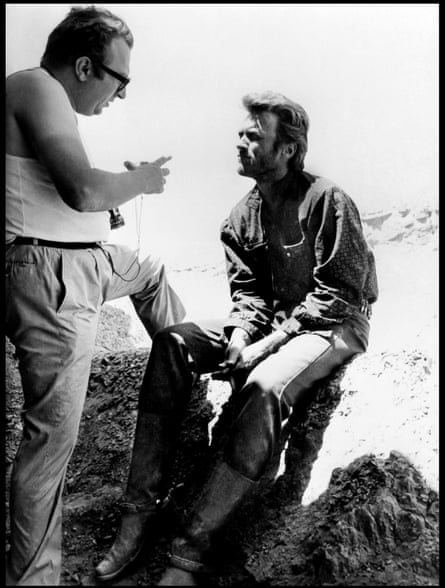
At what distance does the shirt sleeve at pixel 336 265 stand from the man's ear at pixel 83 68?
976 millimetres

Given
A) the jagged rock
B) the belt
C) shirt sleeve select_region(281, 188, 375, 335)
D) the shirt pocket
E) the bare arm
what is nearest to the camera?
the jagged rock

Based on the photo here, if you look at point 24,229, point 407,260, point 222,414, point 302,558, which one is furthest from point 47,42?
point 302,558

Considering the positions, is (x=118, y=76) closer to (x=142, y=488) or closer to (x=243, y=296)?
(x=243, y=296)

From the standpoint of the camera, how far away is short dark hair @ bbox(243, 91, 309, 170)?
2.85 metres

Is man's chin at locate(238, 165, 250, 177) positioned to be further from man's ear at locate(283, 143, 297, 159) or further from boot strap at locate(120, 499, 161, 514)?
boot strap at locate(120, 499, 161, 514)

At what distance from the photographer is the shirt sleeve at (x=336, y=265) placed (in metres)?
2.76

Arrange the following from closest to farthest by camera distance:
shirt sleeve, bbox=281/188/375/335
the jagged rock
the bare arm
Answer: the jagged rock < the bare arm < shirt sleeve, bbox=281/188/375/335

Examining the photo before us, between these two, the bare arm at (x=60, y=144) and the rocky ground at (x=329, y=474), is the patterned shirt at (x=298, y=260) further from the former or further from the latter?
the bare arm at (x=60, y=144)

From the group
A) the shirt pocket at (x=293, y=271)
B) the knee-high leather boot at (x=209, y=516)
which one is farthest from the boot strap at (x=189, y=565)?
the shirt pocket at (x=293, y=271)

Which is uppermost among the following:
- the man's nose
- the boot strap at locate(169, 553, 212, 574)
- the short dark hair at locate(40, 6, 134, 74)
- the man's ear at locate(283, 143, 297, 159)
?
the short dark hair at locate(40, 6, 134, 74)

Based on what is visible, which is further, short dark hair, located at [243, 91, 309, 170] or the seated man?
short dark hair, located at [243, 91, 309, 170]

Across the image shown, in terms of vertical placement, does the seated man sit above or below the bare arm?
below

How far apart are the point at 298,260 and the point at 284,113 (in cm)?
56

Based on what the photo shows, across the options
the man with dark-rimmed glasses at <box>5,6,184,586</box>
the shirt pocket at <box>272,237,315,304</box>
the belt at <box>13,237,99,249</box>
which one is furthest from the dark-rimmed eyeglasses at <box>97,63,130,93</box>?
the shirt pocket at <box>272,237,315,304</box>
